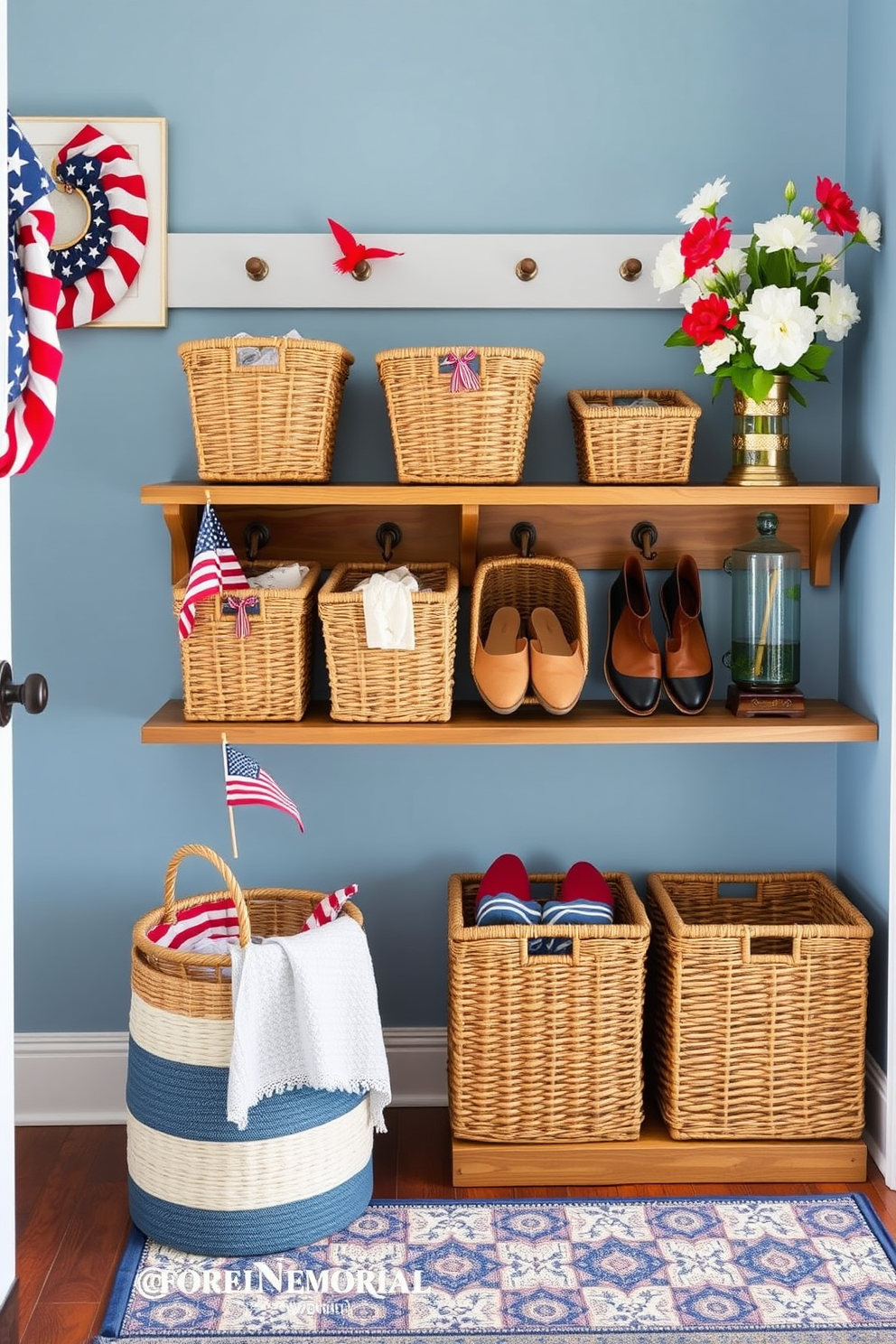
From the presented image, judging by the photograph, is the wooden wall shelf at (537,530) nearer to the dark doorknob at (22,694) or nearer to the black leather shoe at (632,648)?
the black leather shoe at (632,648)

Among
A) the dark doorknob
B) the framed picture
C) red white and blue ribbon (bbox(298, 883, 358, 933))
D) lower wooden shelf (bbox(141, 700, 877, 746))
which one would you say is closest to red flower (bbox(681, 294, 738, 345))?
lower wooden shelf (bbox(141, 700, 877, 746))

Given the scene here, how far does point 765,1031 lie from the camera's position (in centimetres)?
237

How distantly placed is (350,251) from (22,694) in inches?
46.4

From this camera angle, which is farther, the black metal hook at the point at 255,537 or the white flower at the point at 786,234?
the black metal hook at the point at 255,537

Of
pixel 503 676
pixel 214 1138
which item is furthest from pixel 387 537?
pixel 214 1138

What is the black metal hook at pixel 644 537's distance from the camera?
260 centimetres

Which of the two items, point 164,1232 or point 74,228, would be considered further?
point 74,228

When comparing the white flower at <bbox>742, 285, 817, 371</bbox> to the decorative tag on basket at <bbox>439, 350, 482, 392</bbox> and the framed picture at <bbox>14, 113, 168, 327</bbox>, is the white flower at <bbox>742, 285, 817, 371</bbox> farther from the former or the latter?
the framed picture at <bbox>14, 113, 168, 327</bbox>

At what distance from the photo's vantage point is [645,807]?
269 centimetres

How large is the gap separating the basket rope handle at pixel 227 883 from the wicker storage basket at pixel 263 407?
2.20 feet

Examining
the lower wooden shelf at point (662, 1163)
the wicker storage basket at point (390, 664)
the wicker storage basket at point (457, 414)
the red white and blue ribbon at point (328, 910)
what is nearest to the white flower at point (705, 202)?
the wicker storage basket at point (457, 414)

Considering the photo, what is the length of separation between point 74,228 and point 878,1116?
2293 millimetres

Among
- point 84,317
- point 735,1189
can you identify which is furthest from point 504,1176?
point 84,317

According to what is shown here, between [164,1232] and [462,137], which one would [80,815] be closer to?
[164,1232]
